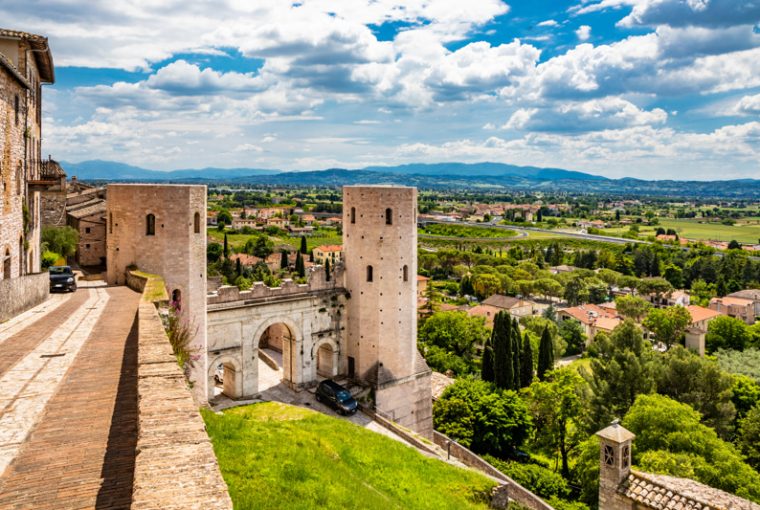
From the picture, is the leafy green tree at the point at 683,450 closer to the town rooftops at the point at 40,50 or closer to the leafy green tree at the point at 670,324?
the town rooftops at the point at 40,50

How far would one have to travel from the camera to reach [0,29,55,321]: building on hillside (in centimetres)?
1733

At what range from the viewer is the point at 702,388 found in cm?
3572

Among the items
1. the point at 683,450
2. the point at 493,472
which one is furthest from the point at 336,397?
the point at 683,450

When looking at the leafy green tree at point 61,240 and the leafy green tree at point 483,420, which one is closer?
the leafy green tree at point 483,420

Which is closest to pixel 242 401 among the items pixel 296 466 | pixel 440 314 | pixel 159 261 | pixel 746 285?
pixel 159 261

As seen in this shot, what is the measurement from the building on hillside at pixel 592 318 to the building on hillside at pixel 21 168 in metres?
61.1

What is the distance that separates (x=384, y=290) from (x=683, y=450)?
51.0ft

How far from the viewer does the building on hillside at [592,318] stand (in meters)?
69.1

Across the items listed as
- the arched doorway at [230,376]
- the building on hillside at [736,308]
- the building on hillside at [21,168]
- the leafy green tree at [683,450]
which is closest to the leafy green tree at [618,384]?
the leafy green tree at [683,450]

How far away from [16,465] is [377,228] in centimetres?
2175

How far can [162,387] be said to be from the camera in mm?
7691

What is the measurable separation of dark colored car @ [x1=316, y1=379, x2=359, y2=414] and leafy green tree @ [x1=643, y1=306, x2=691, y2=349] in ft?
175

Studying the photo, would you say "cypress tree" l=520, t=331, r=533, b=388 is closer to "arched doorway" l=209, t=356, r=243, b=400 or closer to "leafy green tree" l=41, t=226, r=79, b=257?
"arched doorway" l=209, t=356, r=243, b=400

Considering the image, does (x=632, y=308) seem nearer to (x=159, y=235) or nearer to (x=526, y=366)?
(x=526, y=366)
